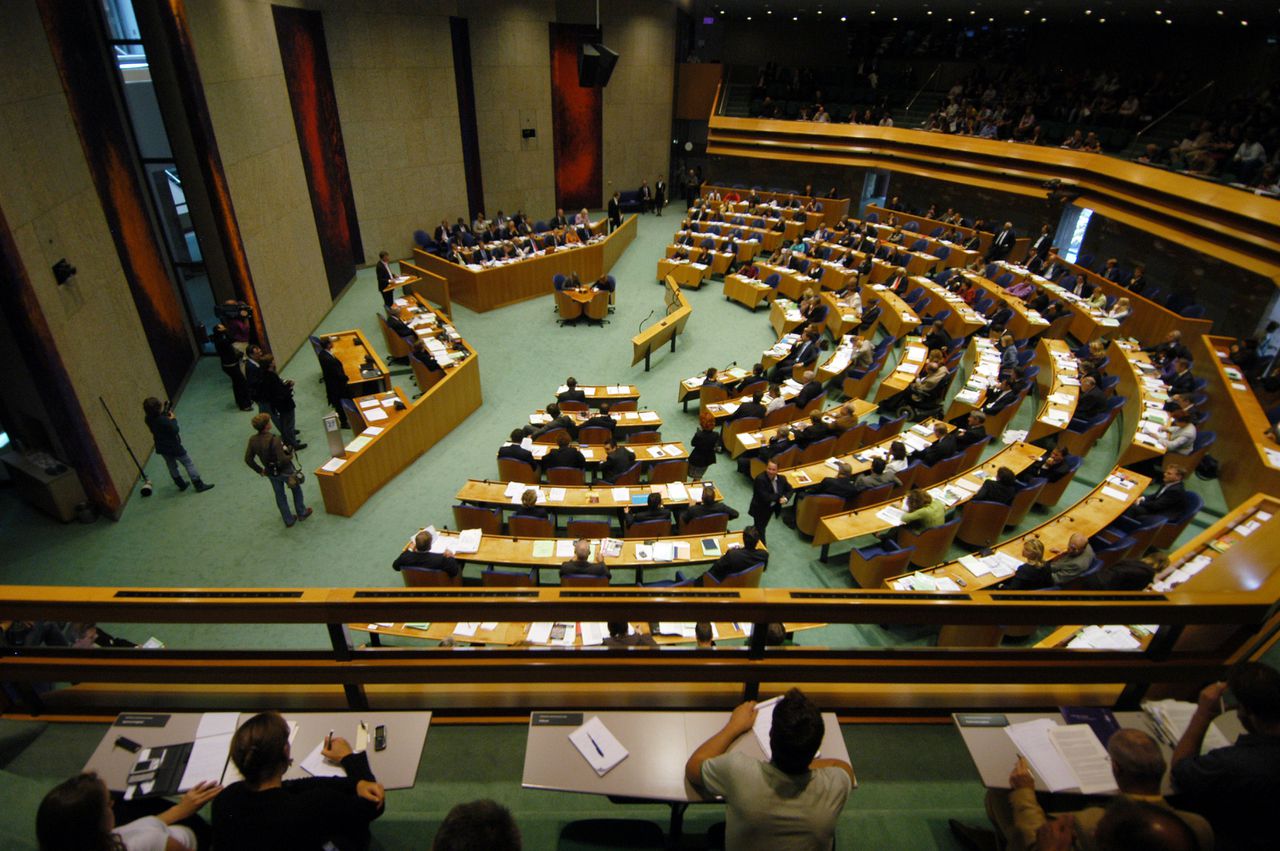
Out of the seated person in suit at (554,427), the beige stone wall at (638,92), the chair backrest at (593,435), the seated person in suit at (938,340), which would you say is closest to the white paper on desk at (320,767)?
the seated person in suit at (554,427)

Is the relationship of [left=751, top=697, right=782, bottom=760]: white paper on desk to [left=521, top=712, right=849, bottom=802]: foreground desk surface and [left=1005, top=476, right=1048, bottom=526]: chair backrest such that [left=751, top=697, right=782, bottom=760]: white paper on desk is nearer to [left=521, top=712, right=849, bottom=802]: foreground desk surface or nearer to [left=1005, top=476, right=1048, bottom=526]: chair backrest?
[left=521, top=712, right=849, bottom=802]: foreground desk surface

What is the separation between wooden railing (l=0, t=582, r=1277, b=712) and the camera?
2.57 metres

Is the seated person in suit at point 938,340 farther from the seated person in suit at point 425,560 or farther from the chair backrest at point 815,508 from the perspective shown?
the seated person in suit at point 425,560

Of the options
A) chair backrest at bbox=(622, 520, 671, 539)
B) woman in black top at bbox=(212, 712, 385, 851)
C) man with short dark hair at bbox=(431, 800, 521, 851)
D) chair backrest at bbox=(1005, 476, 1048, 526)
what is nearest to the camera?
man with short dark hair at bbox=(431, 800, 521, 851)

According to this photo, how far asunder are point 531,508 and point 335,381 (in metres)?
4.30

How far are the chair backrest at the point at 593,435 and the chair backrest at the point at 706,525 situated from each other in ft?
7.10

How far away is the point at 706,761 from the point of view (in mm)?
2361

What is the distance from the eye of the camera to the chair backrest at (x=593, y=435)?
8.75 m

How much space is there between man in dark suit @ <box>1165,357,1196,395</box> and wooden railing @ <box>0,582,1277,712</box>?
26.8 feet

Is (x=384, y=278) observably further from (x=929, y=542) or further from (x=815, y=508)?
(x=929, y=542)

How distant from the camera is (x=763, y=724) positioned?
2.64 m

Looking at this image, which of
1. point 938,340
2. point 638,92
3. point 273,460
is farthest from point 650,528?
point 638,92

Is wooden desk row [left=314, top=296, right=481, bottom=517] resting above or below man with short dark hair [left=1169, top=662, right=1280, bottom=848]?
below

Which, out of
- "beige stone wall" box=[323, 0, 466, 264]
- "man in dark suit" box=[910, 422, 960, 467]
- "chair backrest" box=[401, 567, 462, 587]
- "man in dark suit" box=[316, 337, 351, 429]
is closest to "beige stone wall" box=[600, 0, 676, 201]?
"beige stone wall" box=[323, 0, 466, 264]
